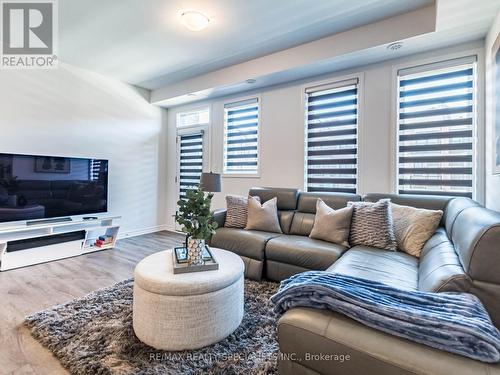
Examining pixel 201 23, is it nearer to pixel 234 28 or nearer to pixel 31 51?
pixel 234 28

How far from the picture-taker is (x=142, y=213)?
505 cm

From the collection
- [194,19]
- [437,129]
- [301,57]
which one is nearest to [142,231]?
[194,19]

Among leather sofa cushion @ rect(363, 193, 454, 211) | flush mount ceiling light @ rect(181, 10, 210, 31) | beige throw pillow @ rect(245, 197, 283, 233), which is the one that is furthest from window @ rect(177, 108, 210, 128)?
leather sofa cushion @ rect(363, 193, 454, 211)

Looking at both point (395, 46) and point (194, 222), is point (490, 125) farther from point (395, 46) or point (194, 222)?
point (194, 222)

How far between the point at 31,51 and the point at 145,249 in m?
3.08

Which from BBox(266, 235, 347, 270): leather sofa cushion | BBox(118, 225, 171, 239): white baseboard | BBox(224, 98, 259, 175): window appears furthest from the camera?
BBox(118, 225, 171, 239): white baseboard

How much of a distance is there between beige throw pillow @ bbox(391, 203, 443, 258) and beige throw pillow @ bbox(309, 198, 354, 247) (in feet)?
1.42

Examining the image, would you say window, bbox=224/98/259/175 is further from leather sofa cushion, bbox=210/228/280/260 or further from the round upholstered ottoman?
the round upholstered ottoman

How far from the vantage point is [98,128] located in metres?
4.30

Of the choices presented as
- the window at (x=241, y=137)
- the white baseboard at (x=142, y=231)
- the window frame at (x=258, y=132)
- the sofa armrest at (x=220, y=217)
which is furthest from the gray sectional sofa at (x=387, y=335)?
the white baseboard at (x=142, y=231)

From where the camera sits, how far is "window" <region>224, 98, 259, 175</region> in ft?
14.2

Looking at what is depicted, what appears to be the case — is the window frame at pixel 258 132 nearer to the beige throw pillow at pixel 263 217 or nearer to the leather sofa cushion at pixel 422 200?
the beige throw pillow at pixel 263 217

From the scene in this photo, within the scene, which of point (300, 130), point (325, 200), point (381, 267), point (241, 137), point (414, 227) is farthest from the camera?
point (241, 137)

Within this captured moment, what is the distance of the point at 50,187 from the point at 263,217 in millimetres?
2920
